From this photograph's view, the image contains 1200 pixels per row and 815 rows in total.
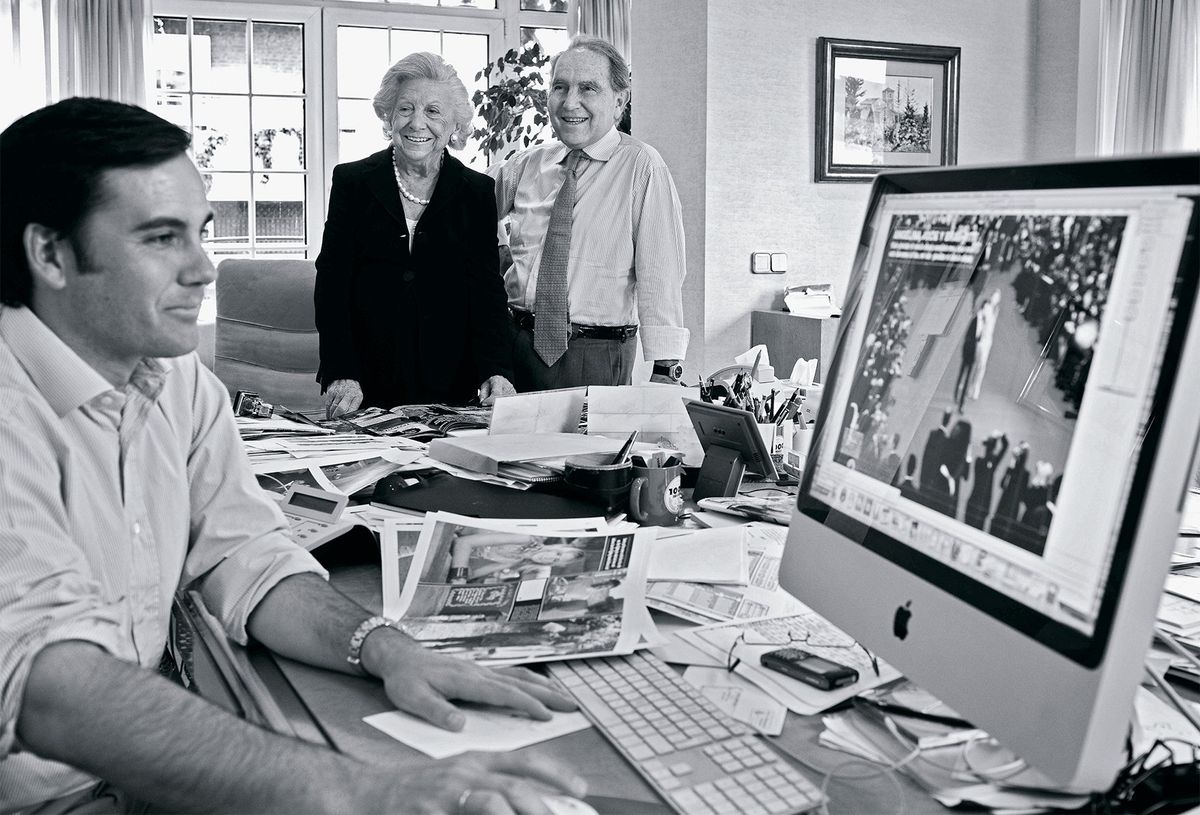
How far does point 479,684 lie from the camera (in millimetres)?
→ 964

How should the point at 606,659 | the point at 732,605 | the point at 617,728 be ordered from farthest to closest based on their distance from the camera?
the point at 732,605 → the point at 606,659 → the point at 617,728

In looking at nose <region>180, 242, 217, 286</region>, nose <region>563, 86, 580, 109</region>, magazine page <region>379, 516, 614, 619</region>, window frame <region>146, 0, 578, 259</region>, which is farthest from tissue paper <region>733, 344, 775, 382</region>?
window frame <region>146, 0, 578, 259</region>

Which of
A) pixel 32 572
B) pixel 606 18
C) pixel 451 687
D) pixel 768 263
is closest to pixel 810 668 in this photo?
pixel 451 687

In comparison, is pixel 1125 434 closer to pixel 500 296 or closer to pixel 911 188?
pixel 911 188

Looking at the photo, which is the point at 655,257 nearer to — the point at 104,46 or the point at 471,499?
the point at 471,499

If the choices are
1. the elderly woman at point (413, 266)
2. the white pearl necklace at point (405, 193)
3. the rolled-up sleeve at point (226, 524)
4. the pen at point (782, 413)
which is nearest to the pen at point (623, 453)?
the pen at point (782, 413)

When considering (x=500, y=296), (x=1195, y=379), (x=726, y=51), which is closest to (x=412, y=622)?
(x=1195, y=379)

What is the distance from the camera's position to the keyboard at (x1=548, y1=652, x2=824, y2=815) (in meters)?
0.79

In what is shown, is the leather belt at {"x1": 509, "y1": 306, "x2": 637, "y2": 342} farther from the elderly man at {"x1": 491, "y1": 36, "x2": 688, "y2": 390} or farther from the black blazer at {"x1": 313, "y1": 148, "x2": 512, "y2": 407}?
the black blazer at {"x1": 313, "y1": 148, "x2": 512, "y2": 407}

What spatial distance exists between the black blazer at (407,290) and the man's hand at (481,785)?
83.7 inches

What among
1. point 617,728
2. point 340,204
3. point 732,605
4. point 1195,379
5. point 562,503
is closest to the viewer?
point 1195,379

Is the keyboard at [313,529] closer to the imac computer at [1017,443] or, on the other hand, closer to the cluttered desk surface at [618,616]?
the cluttered desk surface at [618,616]

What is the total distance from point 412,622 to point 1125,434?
0.74m

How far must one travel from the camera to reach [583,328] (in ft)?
10.9
